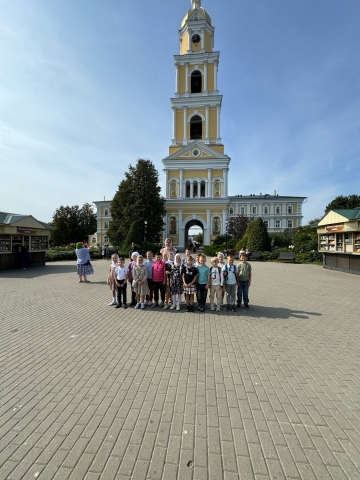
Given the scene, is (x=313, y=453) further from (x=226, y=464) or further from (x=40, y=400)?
(x=40, y=400)

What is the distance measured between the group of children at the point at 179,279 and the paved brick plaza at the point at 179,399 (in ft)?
3.22

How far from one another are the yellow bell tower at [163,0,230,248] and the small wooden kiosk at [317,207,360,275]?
26023mm

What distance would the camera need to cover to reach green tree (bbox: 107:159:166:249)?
36.5m

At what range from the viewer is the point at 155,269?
7098 millimetres

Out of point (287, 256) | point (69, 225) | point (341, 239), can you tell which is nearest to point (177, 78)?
point (69, 225)

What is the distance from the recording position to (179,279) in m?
6.84

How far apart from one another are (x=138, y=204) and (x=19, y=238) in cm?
2212

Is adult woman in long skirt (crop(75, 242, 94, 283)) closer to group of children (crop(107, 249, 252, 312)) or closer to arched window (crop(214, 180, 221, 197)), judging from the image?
group of children (crop(107, 249, 252, 312))

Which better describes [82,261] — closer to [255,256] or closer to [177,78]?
[255,256]

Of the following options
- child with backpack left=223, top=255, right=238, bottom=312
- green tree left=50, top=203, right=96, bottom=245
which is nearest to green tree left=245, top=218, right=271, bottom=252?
child with backpack left=223, top=255, right=238, bottom=312

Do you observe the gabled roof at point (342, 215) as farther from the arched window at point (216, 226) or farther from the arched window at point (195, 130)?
the arched window at point (195, 130)

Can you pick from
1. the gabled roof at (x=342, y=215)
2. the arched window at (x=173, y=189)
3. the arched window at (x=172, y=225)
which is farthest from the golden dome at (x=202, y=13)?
the gabled roof at (x=342, y=215)

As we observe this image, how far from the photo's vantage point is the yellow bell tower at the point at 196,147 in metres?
43.5

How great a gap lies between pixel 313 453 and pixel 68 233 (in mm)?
56425
